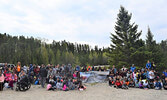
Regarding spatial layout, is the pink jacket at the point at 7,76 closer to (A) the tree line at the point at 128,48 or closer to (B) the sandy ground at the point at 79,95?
(B) the sandy ground at the point at 79,95

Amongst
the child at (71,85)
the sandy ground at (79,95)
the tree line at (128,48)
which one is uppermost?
the tree line at (128,48)

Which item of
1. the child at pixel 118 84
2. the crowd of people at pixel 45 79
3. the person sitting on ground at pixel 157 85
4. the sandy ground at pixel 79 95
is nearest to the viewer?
the sandy ground at pixel 79 95

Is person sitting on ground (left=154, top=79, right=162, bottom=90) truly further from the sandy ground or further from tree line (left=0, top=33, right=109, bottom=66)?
tree line (left=0, top=33, right=109, bottom=66)

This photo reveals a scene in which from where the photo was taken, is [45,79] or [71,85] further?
[45,79]

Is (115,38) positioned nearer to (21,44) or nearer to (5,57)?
(5,57)

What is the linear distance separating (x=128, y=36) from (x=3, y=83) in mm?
20476

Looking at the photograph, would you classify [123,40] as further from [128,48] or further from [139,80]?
[139,80]

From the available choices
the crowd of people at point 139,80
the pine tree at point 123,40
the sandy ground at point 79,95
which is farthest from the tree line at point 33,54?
the sandy ground at point 79,95

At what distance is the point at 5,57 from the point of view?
168 feet

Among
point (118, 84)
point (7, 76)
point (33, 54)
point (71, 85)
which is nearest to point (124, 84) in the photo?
point (118, 84)

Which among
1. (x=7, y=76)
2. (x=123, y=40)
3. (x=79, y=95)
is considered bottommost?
Answer: (x=79, y=95)

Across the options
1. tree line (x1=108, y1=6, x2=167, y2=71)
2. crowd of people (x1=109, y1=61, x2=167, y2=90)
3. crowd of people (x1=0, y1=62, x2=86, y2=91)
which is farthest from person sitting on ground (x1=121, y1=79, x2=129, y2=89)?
tree line (x1=108, y1=6, x2=167, y2=71)

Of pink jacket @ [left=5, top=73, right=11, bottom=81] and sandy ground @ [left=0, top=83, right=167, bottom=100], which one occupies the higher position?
pink jacket @ [left=5, top=73, right=11, bottom=81]

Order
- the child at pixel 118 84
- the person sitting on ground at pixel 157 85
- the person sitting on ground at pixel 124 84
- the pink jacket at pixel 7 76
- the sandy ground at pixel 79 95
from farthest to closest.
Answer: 1. the child at pixel 118 84
2. the person sitting on ground at pixel 124 84
3. the person sitting on ground at pixel 157 85
4. the pink jacket at pixel 7 76
5. the sandy ground at pixel 79 95
